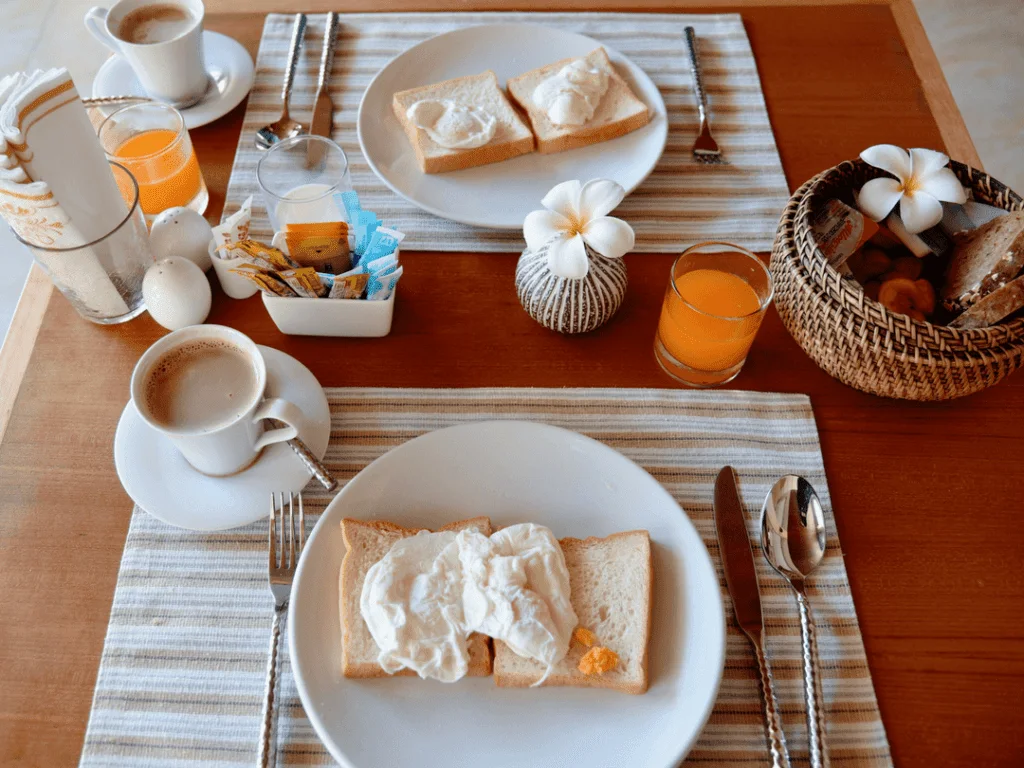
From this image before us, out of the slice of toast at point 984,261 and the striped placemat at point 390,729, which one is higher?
the slice of toast at point 984,261

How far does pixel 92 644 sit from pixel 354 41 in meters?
1.13

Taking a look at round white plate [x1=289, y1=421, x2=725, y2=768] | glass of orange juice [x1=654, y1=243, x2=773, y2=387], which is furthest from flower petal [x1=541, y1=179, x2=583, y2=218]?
round white plate [x1=289, y1=421, x2=725, y2=768]

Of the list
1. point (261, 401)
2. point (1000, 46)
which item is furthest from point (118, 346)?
point (1000, 46)

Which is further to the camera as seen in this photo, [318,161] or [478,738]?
[318,161]

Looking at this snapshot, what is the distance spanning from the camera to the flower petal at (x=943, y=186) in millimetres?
949

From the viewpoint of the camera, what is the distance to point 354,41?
1.44m

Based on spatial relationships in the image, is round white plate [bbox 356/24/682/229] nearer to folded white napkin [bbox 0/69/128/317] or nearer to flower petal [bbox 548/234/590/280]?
flower petal [bbox 548/234/590/280]

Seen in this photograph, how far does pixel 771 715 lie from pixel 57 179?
39.6 inches

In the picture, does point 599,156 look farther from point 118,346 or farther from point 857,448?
point 118,346

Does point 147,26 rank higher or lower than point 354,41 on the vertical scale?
higher

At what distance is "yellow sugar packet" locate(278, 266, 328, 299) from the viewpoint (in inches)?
37.6

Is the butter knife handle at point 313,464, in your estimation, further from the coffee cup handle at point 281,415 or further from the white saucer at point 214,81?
the white saucer at point 214,81

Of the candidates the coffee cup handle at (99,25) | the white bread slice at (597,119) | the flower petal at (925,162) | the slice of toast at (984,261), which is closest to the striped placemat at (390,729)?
the slice of toast at (984,261)

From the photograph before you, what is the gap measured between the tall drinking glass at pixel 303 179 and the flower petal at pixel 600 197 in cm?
35
